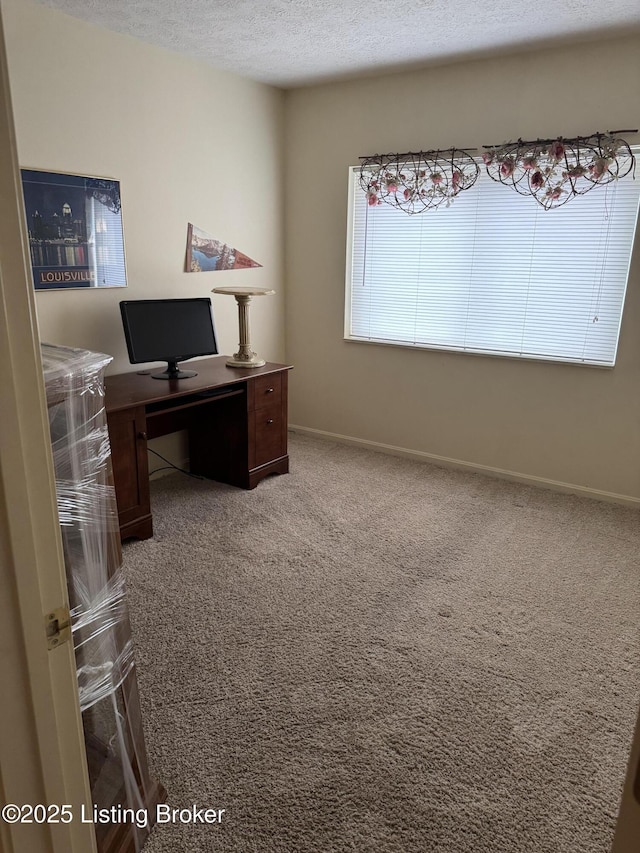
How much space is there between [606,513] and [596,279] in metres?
1.36

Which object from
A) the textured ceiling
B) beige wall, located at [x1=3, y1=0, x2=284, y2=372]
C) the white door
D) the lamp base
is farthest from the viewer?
the lamp base

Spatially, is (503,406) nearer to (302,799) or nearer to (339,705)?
(339,705)

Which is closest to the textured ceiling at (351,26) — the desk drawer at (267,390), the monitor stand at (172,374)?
the monitor stand at (172,374)

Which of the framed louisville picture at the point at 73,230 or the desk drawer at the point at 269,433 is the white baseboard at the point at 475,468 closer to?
the desk drawer at the point at 269,433

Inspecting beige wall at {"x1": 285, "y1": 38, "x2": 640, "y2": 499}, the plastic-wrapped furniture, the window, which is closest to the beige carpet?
the plastic-wrapped furniture

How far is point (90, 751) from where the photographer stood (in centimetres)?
136

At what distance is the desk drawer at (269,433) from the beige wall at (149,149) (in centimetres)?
74

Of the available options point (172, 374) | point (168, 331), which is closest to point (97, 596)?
point (172, 374)

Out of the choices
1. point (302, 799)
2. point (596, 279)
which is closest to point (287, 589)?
point (302, 799)

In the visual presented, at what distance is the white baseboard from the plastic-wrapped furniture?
9.69ft

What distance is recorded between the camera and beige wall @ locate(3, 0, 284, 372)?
286 centimetres

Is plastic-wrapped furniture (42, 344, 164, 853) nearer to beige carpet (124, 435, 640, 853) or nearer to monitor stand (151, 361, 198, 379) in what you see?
beige carpet (124, 435, 640, 853)

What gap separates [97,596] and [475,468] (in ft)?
10.1

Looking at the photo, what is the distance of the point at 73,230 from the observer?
3.08 m
